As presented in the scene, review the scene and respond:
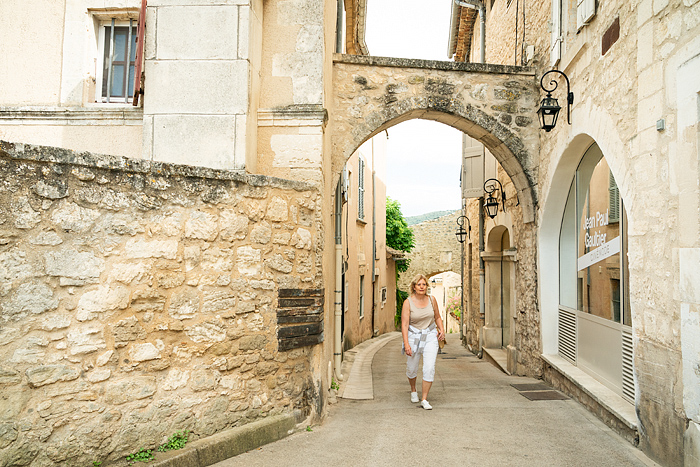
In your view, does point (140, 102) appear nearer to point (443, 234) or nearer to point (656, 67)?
point (656, 67)

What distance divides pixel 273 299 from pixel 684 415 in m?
2.74

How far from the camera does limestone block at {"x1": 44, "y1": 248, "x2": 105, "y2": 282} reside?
2756 millimetres

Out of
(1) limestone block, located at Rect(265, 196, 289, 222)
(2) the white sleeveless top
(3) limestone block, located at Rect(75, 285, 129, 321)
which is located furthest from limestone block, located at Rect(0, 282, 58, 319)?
(2) the white sleeveless top

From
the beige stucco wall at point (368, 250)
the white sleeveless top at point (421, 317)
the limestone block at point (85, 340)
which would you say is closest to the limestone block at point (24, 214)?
the limestone block at point (85, 340)

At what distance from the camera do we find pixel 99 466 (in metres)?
2.86

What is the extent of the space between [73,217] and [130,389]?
3.31ft

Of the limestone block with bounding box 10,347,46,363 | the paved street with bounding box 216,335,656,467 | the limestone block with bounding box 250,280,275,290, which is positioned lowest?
the paved street with bounding box 216,335,656,467

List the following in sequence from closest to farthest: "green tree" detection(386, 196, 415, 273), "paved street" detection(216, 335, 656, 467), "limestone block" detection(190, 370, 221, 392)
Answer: "limestone block" detection(190, 370, 221, 392) < "paved street" detection(216, 335, 656, 467) < "green tree" detection(386, 196, 415, 273)

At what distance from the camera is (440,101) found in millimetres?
6727

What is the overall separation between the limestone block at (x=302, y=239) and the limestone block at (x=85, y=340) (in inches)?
63.1

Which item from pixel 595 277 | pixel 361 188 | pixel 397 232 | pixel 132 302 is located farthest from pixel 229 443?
pixel 397 232

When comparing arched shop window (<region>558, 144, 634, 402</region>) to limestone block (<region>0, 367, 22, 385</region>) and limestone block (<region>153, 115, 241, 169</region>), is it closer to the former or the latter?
limestone block (<region>153, 115, 241, 169</region>)

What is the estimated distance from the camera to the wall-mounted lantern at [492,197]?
9.04 meters

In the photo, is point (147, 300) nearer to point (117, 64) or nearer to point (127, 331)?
point (127, 331)
